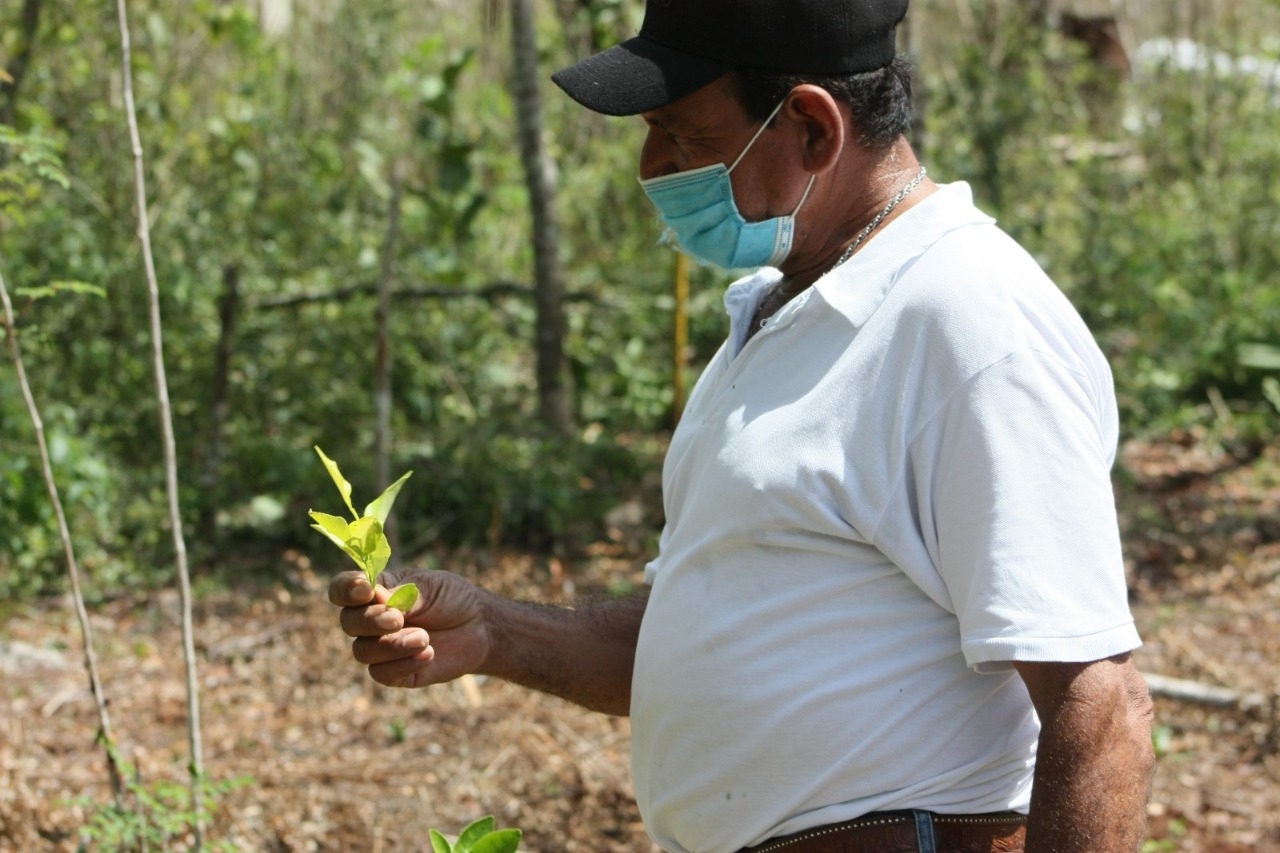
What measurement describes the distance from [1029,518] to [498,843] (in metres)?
0.78

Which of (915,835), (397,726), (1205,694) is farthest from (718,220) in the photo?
(1205,694)

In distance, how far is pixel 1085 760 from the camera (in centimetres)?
146

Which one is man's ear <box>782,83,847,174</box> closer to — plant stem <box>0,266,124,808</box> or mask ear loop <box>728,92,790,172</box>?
mask ear loop <box>728,92,790,172</box>

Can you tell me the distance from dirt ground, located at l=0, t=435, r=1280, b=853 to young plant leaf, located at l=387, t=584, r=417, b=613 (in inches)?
67.7

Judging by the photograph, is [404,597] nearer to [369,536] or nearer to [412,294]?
[369,536]

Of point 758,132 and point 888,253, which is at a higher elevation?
point 758,132

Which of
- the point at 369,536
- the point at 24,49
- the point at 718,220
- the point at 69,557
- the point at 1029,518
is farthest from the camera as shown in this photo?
the point at 24,49

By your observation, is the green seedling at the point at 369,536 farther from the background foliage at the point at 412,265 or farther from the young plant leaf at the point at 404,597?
the background foliage at the point at 412,265

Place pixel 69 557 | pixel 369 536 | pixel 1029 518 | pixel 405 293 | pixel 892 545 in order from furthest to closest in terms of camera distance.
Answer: pixel 405 293 < pixel 69 557 < pixel 369 536 < pixel 892 545 < pixel 1029 518

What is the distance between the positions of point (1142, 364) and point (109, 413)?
5603 mm

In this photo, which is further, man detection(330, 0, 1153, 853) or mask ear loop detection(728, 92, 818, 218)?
mask ear loop detection(728, 92, 818, 218)

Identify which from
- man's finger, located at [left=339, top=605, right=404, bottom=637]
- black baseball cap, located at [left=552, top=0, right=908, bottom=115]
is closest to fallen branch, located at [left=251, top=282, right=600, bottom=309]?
black baseball cap, located at [left=552, top=0, right=908, bottom=115]

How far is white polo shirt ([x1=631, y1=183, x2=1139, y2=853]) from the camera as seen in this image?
1.45m

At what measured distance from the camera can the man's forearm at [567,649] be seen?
2.12m
